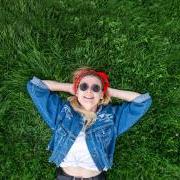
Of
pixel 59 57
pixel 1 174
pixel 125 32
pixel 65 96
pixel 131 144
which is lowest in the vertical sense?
pixel 1 174

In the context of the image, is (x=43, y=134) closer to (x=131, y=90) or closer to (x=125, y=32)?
(x=131, y=90)

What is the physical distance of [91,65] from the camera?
6852 mm

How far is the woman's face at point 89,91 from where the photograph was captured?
608 centimetres

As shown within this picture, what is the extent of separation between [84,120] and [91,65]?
90 cm

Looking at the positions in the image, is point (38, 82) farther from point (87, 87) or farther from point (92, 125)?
point (92, 125)

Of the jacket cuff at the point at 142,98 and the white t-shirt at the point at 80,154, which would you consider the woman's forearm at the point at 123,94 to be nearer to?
the jacket cuff at the point at 142,98

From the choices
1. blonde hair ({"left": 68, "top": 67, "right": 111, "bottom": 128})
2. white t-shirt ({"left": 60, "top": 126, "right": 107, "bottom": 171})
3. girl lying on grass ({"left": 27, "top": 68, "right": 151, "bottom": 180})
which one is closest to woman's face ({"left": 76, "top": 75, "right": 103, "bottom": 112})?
girl lying on grass ({"left": 27, "top": 68, "right": 151, "bottom": 180})

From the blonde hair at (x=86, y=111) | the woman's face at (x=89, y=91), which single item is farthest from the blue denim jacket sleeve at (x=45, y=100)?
the woman's face at (x=89, y=91)

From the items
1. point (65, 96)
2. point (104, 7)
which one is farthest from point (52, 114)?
point (104, 7)

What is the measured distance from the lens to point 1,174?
6.83 metres

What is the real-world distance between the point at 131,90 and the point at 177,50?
0.88 meters

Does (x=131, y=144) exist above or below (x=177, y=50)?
below

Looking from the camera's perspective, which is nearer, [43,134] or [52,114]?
[52,114]

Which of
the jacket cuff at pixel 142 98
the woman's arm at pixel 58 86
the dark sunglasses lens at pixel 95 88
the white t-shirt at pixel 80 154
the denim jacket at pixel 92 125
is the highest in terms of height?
the woman's arm at pixel 58 86
